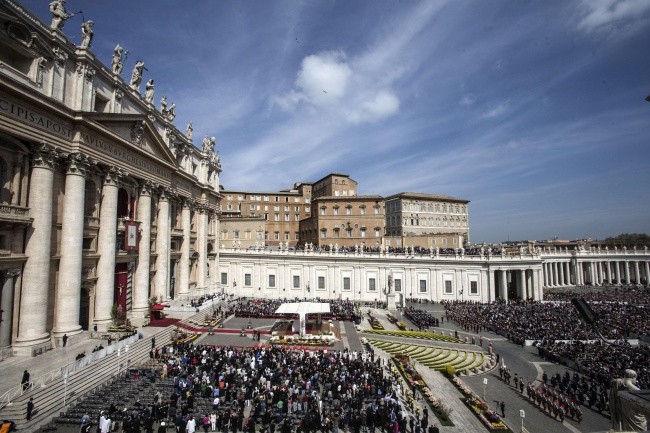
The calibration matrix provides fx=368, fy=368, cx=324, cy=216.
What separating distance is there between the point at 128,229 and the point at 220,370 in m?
15.6

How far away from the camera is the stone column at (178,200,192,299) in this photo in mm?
41375

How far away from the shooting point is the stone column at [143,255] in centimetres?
3147

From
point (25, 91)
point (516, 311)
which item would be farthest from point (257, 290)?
point (25, 91)

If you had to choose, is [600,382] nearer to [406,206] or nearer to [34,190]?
[34,190]

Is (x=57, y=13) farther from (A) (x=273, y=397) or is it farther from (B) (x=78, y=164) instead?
(A) (x=273, y=397)

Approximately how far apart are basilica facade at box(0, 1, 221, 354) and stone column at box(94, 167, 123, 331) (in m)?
0.07

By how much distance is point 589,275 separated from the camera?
2852 inches

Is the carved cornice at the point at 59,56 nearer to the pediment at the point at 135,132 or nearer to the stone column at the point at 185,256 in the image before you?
the pediment at the point at 135,132

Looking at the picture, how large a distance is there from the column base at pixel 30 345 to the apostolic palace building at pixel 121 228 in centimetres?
7

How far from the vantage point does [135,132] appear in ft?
95.4

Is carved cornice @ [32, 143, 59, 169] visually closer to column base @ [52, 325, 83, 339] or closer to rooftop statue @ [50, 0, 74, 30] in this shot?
rooftop statue @ [50, 0, 74, 30]

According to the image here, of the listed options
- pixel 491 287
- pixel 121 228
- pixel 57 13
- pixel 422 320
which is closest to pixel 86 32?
pixel 57 13

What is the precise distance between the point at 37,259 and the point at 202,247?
2614 centimetres

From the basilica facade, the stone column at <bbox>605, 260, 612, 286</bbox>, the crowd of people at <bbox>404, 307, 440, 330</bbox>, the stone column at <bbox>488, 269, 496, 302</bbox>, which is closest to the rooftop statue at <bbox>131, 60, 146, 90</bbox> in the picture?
the basilica facade
